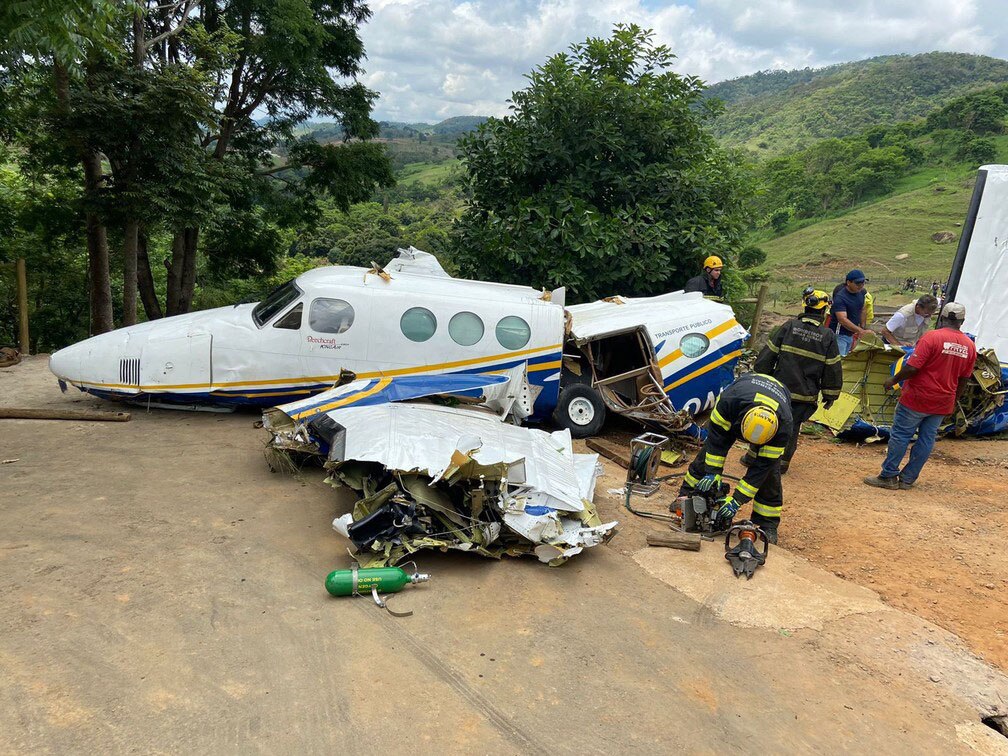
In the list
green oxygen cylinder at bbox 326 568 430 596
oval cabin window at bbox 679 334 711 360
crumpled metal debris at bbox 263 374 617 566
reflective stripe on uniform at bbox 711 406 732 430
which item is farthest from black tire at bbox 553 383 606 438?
green oxygen cylinder at bbox 326 568 430 596

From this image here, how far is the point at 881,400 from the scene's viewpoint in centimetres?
961

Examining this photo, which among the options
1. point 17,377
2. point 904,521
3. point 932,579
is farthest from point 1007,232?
point 17,377

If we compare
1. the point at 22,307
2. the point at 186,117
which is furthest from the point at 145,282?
the point at 186,117

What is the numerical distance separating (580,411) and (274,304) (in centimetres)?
413

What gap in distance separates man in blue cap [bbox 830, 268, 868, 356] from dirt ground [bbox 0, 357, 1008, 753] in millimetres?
3724

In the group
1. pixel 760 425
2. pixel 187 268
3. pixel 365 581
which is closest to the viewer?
pixel 365 581

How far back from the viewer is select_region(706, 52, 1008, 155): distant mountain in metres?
94.2

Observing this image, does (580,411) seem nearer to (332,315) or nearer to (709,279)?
(709,279)

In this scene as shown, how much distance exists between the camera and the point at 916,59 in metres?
122

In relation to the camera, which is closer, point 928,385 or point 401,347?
point 928,385

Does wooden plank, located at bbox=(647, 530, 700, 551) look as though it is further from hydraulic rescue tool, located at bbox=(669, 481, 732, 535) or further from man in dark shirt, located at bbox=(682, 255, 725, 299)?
man in dark shirt, located at bbox=(682, 255, 725, 299)

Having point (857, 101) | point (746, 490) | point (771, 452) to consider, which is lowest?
point (746, 490)

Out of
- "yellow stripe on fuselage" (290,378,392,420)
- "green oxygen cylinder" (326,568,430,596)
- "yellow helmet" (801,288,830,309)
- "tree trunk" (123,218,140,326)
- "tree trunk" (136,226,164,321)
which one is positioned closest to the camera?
"green oxygen cylinder" (326,568,430,596)

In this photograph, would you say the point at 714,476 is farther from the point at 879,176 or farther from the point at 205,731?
the point at 879,176
